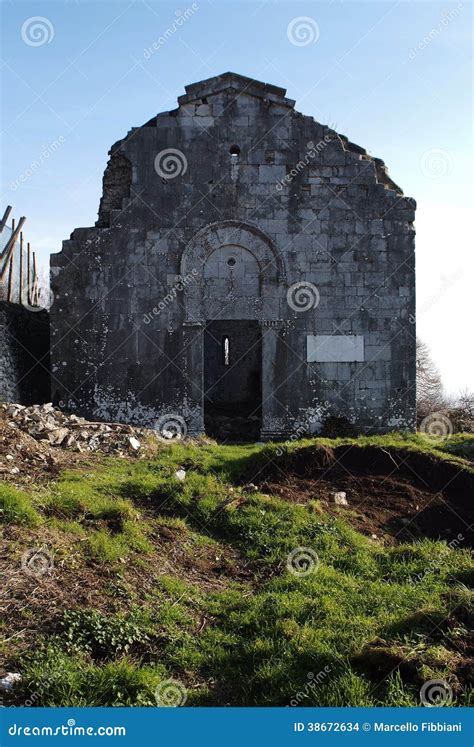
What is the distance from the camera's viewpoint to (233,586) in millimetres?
6820

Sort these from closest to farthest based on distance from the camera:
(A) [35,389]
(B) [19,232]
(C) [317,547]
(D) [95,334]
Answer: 1. (C) [317,547]
2. (D) [95,334]
3. (A) [35,389]
4. (B) [19,232]

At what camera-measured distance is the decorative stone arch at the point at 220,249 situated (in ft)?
47.7

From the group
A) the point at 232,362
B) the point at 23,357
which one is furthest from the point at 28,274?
the point at 232,362

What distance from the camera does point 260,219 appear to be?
48.1 ft

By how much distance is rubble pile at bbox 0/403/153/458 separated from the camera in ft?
36.1

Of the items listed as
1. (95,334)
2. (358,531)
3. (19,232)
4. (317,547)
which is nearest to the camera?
(317,547)

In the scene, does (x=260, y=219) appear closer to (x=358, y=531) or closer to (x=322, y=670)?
(x=358, y=531)

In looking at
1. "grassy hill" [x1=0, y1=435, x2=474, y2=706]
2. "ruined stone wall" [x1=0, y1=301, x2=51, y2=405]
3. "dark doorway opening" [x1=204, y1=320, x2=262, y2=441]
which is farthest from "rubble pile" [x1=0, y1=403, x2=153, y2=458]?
"dark doorway opening" [x1=204, y1=320, x2=262, y2=441]

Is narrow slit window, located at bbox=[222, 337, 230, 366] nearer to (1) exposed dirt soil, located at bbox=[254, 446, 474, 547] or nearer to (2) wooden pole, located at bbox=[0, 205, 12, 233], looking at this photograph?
(2) wooden pole, located at bbox=[0, 205, 12, 233]

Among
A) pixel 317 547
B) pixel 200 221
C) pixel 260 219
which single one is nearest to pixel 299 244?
pixel 260 219

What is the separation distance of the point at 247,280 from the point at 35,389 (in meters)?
5.54

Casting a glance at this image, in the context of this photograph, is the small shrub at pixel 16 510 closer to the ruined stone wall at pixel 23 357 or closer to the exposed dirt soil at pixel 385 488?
the exposed dirt soil at pixel 385 488

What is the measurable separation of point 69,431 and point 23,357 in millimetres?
4491

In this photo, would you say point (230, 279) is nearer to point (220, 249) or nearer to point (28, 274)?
point (220, 249)
